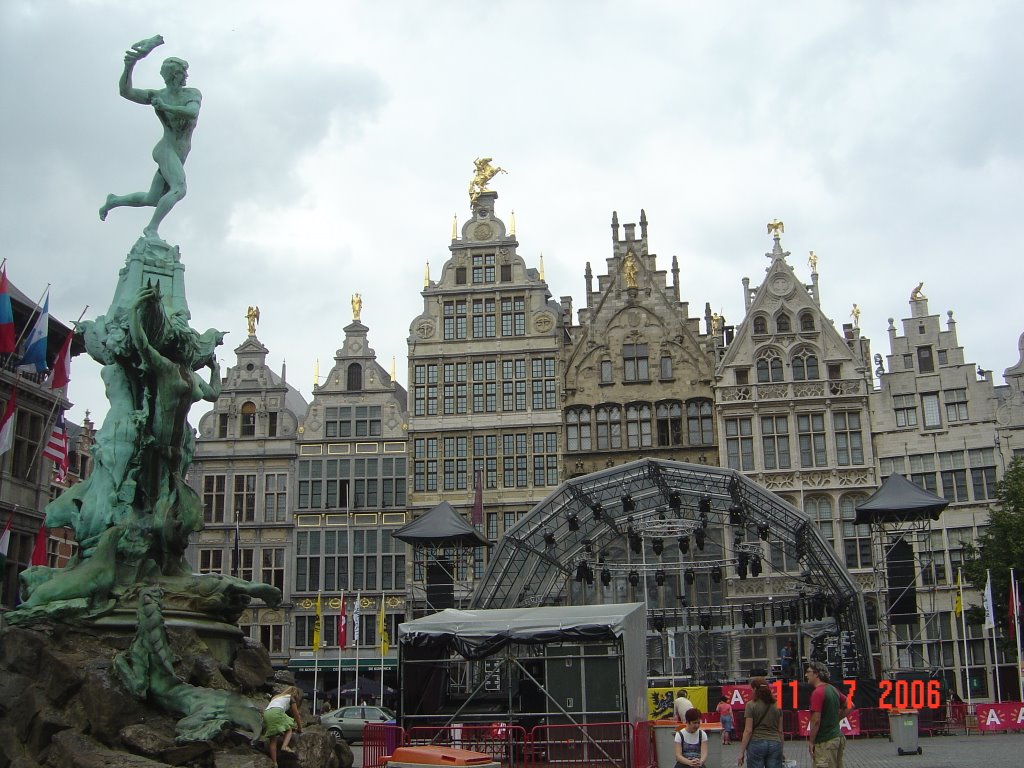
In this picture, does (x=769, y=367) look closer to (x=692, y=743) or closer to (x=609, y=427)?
(x=609, y=427)

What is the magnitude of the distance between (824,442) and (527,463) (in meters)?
10.9

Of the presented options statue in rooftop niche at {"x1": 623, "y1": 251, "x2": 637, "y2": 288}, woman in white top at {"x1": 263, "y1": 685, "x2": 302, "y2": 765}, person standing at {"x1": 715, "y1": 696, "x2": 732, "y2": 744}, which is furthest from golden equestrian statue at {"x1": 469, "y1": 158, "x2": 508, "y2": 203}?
woman in white top at {"x1": 263, "y1": 685, "x2": 302, "y2": 765}

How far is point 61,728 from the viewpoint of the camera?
1448 centimetres

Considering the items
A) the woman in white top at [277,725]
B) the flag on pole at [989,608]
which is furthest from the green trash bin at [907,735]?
the woman in white top at [277,725]

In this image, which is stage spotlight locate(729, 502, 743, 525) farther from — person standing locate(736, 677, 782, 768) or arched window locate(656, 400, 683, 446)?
person standing locate(736, 677, 782, 768)

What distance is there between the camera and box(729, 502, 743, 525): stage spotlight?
2886 centimetres

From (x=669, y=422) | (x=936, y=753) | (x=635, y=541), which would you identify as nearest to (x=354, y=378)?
(x=669, y=422)

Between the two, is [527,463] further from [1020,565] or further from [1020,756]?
[1020,756]

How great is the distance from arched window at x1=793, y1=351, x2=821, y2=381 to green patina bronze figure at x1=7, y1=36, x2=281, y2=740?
89.0ft

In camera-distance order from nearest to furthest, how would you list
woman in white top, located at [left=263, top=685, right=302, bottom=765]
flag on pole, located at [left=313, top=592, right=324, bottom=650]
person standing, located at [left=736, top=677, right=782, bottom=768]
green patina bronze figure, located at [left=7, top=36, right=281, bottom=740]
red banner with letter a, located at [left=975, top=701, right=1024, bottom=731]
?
person standing, located at [left=736, top=677, right=782, bottom=768] → woman in white top, located at [left=263, top=685, right=302, bottom=765] → green patina bronze figure, located at [left=7, top=36, right=281, bottom=740] → red banner with letter a, located at [left=975, top=701, right=1024, bottom=731] → flag on pole, located at [left=313, top=592, right=324, bottom=650]

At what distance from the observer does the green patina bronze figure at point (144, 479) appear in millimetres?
16656

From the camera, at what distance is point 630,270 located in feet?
144

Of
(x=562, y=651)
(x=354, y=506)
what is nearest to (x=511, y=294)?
(x=354, y=506)

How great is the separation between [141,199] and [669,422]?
25563 millimetres
